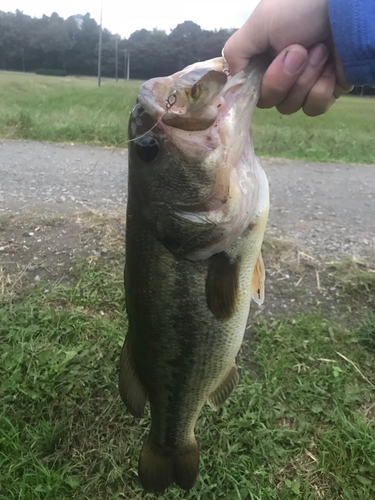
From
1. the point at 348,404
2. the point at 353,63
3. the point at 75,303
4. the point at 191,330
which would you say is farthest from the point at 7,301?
the point at 353,63

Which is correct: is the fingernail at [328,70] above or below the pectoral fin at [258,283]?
above

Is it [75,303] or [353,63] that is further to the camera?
[75,303]

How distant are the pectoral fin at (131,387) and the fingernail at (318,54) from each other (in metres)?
1.29

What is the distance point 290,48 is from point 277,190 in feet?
16.6

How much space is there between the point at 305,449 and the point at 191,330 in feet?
4.28

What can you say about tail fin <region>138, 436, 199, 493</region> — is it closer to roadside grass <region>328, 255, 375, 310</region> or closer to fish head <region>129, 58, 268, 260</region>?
fish head <region>129, 58, 268, 260</region>

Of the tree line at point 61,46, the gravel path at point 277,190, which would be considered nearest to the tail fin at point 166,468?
the gravel path at point 277,190

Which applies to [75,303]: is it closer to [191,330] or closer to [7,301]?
[7,301]

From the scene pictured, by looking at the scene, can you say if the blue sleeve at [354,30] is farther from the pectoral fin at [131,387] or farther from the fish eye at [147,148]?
the pectoral fin at [131,387]

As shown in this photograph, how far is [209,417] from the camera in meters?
2.47

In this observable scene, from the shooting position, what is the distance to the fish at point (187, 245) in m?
1.33

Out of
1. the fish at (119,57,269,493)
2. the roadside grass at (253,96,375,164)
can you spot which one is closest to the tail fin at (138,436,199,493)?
the fish at (119,57,269,493)

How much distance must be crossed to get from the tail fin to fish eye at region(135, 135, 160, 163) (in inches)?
48.8

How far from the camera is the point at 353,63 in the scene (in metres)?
1.36
